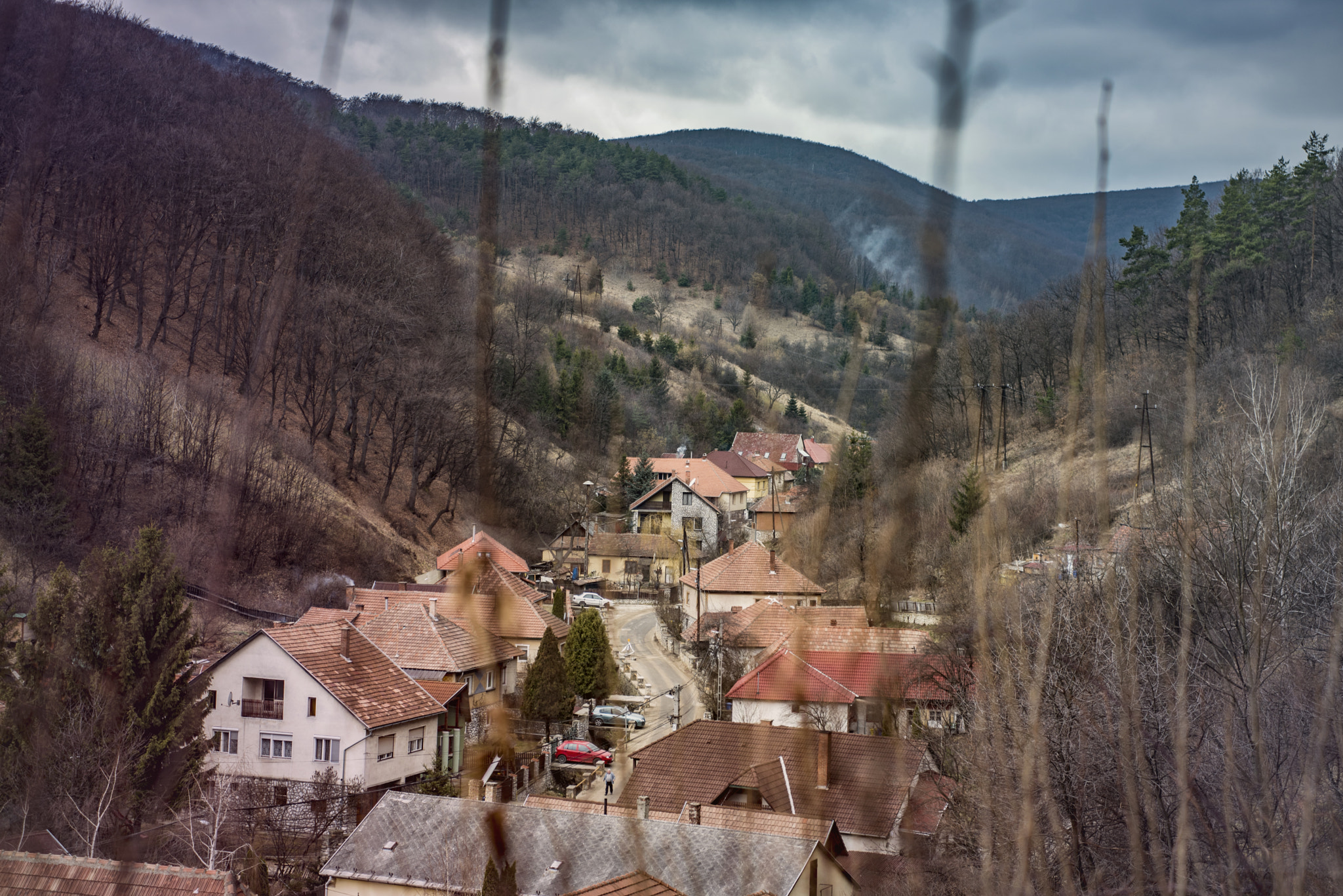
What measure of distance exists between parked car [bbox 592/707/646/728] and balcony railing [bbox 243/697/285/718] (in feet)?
19.2

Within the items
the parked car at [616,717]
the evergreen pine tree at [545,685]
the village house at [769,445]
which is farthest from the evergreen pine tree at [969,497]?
the village house at [769,445]

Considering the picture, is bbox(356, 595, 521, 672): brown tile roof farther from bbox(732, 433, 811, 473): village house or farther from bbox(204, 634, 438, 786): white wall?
A: bbox(732, 433, 811, 473): village house

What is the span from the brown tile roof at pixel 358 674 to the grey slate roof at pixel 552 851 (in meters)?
3.32

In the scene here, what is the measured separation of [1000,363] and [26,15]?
109 ft

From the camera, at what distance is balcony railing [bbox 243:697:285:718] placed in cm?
1522

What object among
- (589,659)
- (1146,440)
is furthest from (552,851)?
(1146,440)

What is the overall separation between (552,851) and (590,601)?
26.0 m

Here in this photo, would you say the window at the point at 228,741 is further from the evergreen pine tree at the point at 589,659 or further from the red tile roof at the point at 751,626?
the red tile roof at the point at 751,626

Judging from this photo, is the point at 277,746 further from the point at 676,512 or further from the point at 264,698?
the point at 676,512

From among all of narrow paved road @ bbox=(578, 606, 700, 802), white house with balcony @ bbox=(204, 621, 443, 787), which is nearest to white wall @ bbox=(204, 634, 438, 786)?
white house with balcony @ bbox=(204, 621, 443, 787)

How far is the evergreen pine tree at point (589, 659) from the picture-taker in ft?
65.8

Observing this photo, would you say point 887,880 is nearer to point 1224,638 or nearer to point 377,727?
point 1224,638

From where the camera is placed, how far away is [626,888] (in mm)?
4449

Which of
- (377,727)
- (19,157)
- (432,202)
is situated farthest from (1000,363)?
(432,202)
